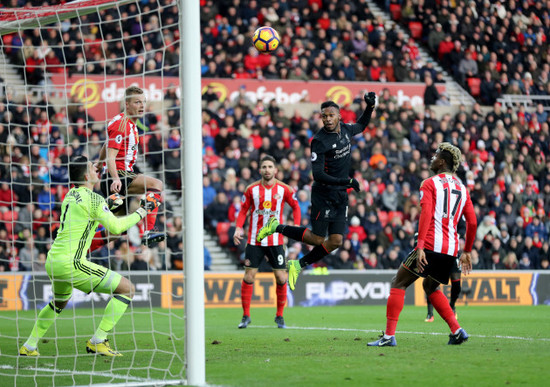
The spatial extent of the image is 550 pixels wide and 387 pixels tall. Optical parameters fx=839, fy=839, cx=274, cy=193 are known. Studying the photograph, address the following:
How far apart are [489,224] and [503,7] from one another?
8.73 meters

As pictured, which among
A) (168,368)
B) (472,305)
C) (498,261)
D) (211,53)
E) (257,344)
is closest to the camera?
(168,368)

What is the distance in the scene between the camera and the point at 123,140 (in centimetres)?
930

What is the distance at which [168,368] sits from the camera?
6891mm

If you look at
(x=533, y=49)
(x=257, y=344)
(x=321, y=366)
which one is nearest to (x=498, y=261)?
(x=533, y=49)

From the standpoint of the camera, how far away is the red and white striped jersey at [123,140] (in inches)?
364

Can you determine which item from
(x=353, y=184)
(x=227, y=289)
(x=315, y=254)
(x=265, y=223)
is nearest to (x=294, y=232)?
(x=315, y=254)

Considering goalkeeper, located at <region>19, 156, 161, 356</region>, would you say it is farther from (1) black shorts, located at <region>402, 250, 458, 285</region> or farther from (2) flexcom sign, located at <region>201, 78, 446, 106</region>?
(2) flexcom sign, located at <region>201, 78, 446, 106</region>

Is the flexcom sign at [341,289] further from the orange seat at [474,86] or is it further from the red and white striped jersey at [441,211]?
the red and white striped jersey at [441,211]

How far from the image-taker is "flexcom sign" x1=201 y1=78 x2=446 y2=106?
2092cm

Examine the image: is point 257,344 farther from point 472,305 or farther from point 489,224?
point 489,224

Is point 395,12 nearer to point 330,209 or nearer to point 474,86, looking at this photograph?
point 474,86

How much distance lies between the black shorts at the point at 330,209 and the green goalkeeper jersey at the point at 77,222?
11.2 feet

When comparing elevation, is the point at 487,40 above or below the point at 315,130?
above

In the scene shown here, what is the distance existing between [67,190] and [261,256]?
5626mm
